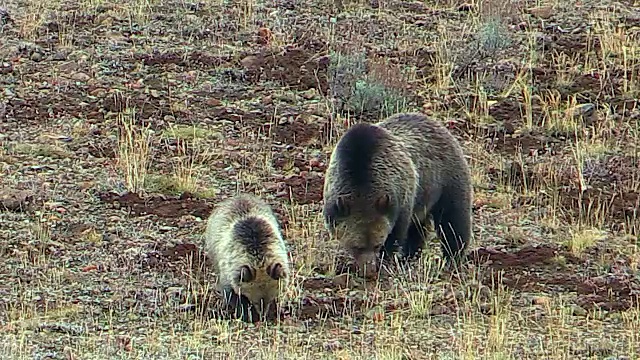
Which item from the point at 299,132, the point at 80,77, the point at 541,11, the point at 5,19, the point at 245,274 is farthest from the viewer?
the point at 541,11

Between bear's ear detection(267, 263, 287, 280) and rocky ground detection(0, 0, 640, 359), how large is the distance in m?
0.29

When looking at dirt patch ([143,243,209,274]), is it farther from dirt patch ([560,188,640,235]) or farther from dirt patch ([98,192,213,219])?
dirt patch ([560,188,640,235])

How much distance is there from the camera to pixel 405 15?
62.6ft

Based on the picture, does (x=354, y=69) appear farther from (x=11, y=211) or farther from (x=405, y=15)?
(x=11, y=211)

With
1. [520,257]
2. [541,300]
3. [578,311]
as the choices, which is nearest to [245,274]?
[541,300]

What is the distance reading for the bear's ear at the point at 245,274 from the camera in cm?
1040

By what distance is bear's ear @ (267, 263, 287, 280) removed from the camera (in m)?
10.4

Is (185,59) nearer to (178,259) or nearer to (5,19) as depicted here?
(5,19)

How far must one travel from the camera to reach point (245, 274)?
10.4 meters

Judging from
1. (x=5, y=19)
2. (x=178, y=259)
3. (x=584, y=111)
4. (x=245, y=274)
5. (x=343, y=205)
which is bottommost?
(x=178, y=259)

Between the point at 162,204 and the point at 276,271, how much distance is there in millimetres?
3048

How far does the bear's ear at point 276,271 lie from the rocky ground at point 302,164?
293 millimetres

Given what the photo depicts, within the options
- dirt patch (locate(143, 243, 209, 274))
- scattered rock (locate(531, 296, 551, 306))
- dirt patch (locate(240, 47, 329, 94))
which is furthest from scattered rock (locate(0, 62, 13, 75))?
scattered rock (locate(531, 296, 551, 306))

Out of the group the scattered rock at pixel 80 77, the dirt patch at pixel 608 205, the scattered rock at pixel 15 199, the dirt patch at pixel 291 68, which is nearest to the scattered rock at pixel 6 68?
the scattered rock at pixel 80 77
